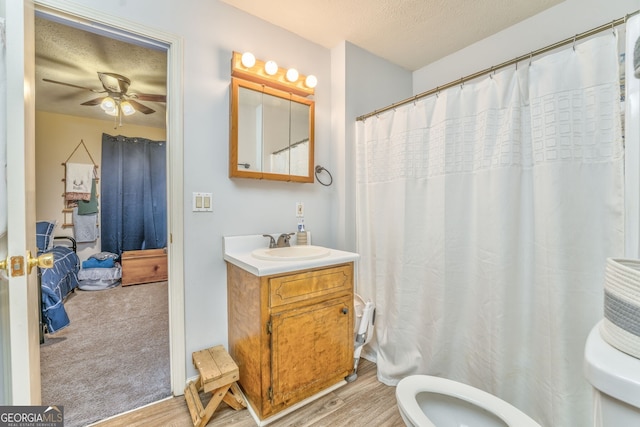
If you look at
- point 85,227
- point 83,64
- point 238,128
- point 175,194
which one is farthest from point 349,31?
point 85,227

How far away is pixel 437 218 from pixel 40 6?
221 centimetres

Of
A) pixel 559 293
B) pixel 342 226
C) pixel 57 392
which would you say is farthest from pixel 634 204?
pixel 57 392

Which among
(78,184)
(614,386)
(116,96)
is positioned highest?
(116,96)

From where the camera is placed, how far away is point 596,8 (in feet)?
4.95

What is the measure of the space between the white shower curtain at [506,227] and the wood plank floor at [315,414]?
0.25 metres

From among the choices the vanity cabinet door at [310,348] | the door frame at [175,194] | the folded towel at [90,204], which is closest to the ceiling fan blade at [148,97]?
the folded towel at [90,204]

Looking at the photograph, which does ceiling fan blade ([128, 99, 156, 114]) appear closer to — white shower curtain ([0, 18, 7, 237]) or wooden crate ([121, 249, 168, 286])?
wooden crate ([121, 249, 168, 286])

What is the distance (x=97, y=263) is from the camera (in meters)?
3.56

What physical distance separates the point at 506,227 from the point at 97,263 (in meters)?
4.51

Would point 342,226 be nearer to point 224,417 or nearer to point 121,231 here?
point 224,417

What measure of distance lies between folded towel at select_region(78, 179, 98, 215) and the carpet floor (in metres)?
1.41

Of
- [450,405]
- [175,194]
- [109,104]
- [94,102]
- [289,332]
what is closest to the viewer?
[450,405]

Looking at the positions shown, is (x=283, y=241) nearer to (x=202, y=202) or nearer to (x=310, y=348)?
(x=202, y=202)

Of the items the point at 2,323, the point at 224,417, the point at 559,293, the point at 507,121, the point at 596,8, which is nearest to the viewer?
the point at 2,323
